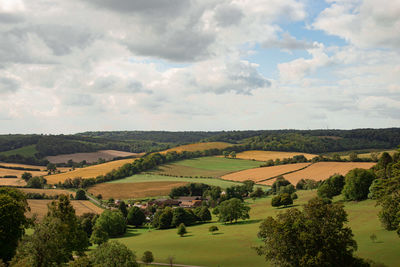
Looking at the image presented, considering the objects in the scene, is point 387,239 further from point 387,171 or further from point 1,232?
point 1,232

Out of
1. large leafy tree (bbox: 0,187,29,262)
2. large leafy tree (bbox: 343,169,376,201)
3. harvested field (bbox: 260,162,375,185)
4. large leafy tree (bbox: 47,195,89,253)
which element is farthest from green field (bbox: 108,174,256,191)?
large leafy tree (bbox: 0,187,29,262)

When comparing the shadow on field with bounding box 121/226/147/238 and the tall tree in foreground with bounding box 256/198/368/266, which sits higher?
the tall tree in foreground with bounding box 256/198/368/266

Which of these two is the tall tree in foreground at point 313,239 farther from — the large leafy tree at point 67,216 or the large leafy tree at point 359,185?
the large leafy tree at point 359,185

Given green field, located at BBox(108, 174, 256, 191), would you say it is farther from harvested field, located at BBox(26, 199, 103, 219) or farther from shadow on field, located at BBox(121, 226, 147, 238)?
shadow on field, located at BBox(121, 226, 147, 238)

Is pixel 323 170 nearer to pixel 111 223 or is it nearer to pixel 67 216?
pixel 111 223

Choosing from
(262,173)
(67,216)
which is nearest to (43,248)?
(67,216)

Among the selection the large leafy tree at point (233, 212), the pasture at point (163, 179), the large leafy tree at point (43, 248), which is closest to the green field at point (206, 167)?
the pasture at point (163, 179)
